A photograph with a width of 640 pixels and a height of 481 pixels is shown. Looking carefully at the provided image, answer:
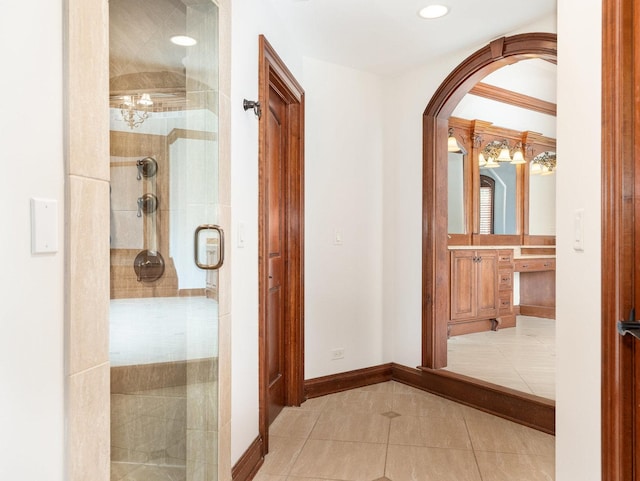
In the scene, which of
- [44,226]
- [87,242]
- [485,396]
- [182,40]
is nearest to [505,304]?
[485,396]

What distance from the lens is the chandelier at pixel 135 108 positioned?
1.49 metres

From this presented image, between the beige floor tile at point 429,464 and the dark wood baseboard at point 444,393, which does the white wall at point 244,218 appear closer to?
the dark wood baseboard at point 444,393

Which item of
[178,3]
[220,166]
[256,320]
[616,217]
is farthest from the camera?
[256,320]

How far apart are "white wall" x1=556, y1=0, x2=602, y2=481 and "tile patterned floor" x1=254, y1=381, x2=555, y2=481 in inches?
33.2

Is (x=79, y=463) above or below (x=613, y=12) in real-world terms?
below

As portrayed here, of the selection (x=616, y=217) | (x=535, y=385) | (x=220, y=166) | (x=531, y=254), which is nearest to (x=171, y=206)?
(x=220, y=166)

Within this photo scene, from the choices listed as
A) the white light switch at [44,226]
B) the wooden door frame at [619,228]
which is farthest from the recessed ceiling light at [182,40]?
the wooden door frame at [619,228]

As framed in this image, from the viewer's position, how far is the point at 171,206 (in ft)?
5.63

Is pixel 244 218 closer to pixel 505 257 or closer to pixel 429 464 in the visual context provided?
pixel 429 464

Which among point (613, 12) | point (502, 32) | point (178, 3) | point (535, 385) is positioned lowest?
point (535, 385)

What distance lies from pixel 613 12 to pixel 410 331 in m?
2.75

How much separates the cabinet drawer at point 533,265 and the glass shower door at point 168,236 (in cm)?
482

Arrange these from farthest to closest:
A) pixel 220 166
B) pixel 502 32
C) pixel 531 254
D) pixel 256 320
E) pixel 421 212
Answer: pixel 531 254, pixel 421 212, pixel 502 32, pixel 256 320, pixel 220 166

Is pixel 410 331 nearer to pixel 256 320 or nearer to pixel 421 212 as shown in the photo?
pixel 421 212
